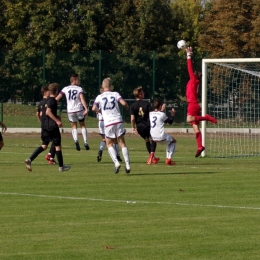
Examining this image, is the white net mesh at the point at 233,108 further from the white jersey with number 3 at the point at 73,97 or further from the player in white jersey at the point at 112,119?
the player in white jersey at the point at 112,119

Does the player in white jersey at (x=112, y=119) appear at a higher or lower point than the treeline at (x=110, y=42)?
lower

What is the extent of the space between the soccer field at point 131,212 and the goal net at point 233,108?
8.21m

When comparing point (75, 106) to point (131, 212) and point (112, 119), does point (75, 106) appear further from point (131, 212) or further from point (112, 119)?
point (131, 212)

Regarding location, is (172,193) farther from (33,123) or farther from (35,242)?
(33,123)

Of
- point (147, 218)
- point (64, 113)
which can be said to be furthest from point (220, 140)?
point (147, 218)

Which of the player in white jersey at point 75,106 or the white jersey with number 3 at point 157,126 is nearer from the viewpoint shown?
the white jersey with number 3 at point 157,126

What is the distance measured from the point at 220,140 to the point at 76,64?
13357mm

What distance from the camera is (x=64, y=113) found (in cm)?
4047

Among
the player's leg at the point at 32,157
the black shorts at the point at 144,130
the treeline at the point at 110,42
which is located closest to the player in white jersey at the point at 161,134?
the black shorts at the point at 144,130

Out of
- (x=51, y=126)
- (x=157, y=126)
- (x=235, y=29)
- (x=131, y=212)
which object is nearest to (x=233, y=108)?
(x=157, y=126)

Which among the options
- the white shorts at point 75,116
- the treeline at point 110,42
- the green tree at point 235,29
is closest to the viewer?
the white shorts at point 75,116

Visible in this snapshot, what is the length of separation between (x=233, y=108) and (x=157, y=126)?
10374 millimetres

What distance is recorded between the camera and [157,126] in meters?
20.5

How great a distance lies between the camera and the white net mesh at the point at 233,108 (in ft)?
92.3
